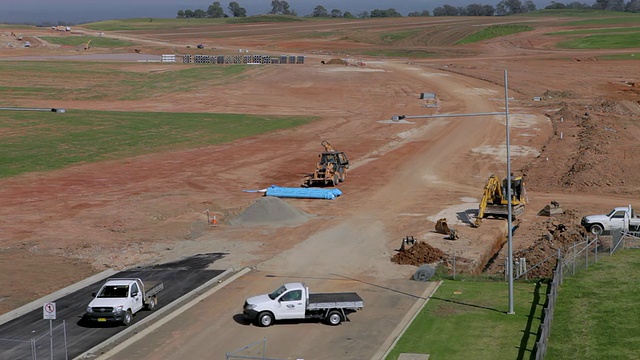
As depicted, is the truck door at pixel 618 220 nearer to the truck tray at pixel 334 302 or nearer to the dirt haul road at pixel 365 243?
the dirt haul road at pixel 365 243

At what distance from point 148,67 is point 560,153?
84.2m

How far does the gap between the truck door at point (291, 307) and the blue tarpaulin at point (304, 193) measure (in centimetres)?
2643

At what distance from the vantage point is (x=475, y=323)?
34188mm

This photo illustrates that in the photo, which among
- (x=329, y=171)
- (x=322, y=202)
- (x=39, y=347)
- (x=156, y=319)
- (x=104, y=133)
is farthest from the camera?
(x=104, y=133)

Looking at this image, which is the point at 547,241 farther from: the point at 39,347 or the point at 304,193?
the point at 39,347

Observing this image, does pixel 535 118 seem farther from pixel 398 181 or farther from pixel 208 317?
pixel 208 317

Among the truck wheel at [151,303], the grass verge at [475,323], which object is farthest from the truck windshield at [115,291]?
the grass verge at [475,323]

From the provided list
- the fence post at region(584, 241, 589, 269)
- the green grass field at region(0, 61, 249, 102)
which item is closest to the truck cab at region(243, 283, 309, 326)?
the fence post at region(584, 241, 589, 269)

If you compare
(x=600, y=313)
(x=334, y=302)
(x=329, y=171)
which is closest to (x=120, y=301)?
(x=334, y=302)

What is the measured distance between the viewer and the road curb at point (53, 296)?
35.8 meters

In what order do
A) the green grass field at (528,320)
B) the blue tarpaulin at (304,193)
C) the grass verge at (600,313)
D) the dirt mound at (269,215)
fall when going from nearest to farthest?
the grass verge at (600,313) → the green grass field at (528,320) → the dirt mound at (269,215) → the blue tarpaulin at (304,193)

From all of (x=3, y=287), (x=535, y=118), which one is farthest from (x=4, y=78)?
(x=3, y=287)

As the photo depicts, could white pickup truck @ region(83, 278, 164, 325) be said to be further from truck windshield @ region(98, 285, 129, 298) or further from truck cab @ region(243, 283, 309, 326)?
truck cab @ region(243, 283, 309, 326)

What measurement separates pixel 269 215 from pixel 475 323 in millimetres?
22055
